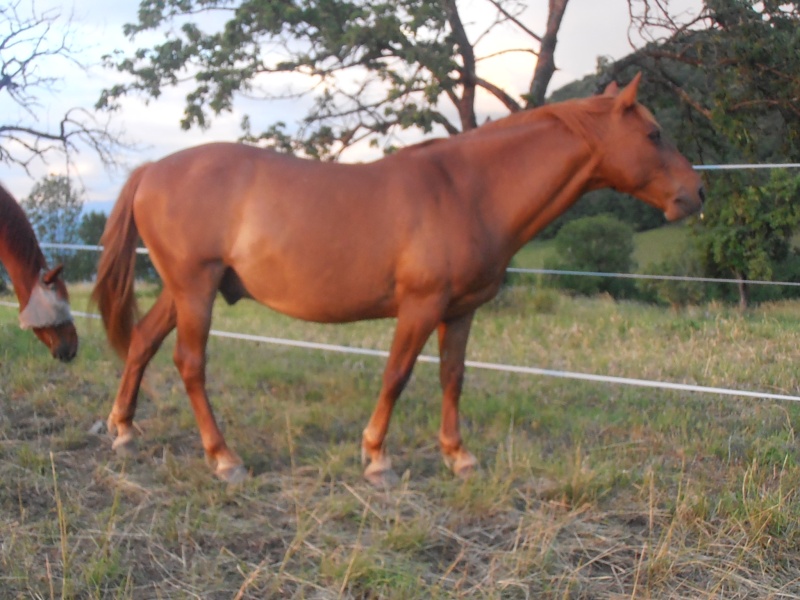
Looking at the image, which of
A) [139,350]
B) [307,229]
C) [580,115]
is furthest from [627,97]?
[139,350]

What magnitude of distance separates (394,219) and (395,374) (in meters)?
0.73

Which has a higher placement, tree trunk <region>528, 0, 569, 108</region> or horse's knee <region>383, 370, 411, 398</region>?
tree trunk <region>528, 0, 569, 108</region>

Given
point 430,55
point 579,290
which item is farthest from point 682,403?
point 579,290

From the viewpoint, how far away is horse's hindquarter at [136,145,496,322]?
3.44m

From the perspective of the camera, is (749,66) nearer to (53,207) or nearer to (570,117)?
(570,117)

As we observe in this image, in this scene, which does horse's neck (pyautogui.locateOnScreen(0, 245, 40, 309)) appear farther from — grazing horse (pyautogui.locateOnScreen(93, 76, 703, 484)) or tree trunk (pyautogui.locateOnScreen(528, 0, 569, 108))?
tree trunk (pyautogui.locateOnScreen(528, 0, 569, 108))

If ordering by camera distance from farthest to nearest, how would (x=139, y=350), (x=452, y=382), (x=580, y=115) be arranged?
(x=139, y=350)
(x=452, y=382)
(x=580, y=115)

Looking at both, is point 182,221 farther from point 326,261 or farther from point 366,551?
point 366,551

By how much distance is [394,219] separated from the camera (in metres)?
3.45

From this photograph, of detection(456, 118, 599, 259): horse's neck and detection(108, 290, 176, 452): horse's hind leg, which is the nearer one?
detection(456, 118, 599, 259): horse's neck

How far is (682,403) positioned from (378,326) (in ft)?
14.4

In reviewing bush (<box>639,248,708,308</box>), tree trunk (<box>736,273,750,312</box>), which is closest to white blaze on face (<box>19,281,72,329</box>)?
bush (<box>639,248,708,308</box>)

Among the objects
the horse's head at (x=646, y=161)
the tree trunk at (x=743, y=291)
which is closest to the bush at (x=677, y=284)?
the tree trunk at (x=743, y=291)

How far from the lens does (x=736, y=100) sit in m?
9.30
